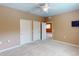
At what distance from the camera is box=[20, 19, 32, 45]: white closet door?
19.3ft

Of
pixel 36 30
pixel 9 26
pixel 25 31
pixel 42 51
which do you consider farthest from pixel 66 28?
pixel 9 26

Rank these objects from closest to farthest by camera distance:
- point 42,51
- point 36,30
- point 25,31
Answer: point 42,51 < point 25,31 < point 36,30

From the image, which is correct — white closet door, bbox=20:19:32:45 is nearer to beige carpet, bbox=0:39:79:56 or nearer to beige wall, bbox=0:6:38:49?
beige wall, bbox=0:6:38:49

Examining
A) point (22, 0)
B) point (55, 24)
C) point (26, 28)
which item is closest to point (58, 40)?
point (55, 24)

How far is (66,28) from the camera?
20.9ft

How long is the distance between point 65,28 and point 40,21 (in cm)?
256

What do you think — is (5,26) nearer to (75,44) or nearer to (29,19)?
(29,19)

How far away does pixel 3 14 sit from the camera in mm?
4449

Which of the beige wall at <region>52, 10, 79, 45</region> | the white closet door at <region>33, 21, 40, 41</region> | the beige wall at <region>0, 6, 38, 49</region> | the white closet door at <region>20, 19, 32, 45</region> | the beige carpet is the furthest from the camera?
the white closet door at <region>33, 21, 40, 41</region>

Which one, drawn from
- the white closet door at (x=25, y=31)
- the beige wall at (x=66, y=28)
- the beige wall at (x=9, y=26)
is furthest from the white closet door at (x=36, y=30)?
the beige wall at (x=9, y=26)

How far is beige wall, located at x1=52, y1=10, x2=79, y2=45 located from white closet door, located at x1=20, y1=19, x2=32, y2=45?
7.44 ft

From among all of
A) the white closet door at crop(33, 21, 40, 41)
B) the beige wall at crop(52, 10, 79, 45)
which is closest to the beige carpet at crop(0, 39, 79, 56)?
the beige wall at crop(52, 10, 79, 45)

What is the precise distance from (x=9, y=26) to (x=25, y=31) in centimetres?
166

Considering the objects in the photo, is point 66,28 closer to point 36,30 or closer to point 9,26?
point 36,30
